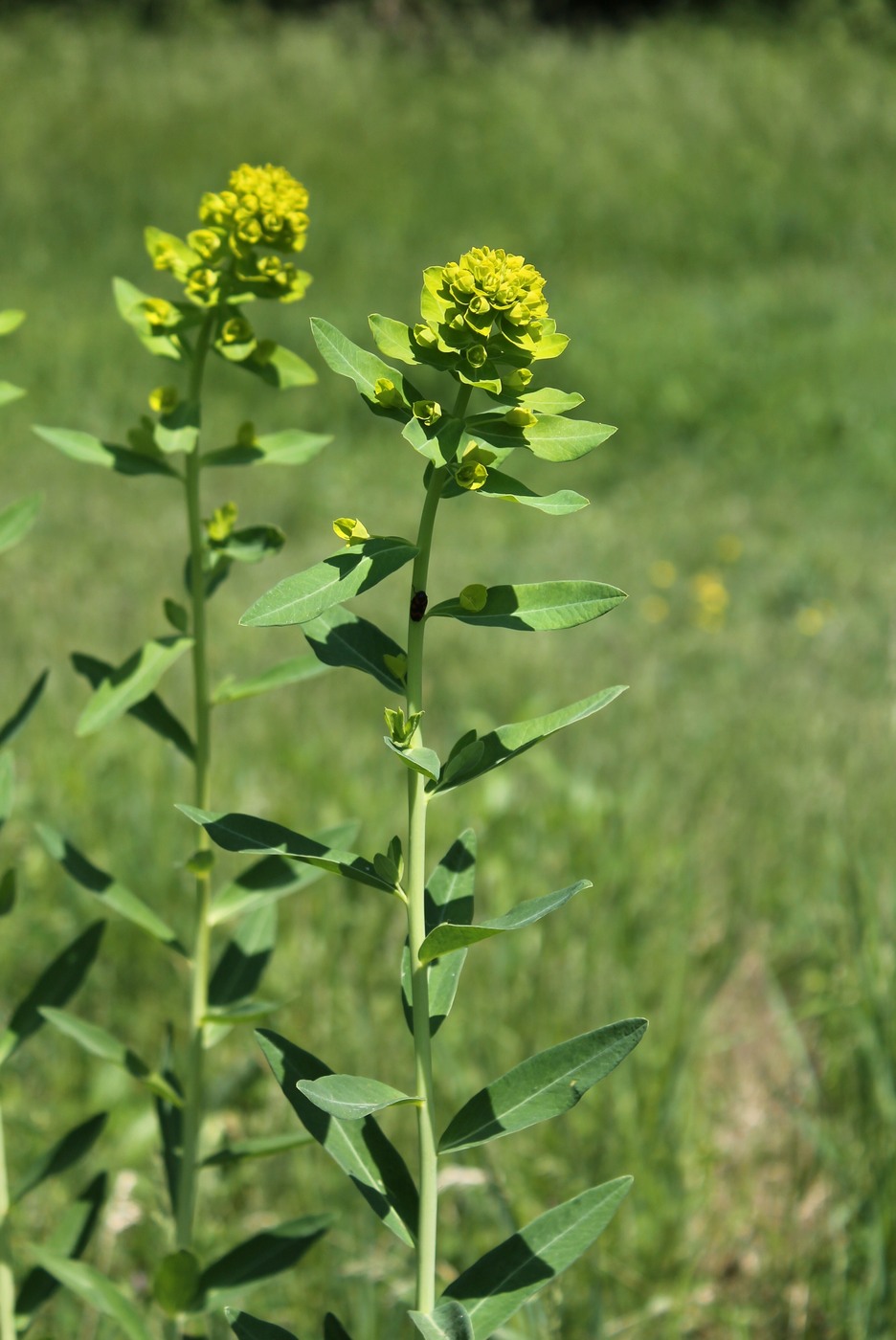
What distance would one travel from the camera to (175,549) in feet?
14.6

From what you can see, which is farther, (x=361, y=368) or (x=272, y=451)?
(x=272, y=451)

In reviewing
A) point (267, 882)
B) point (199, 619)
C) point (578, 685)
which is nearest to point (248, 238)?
point (199, 619)

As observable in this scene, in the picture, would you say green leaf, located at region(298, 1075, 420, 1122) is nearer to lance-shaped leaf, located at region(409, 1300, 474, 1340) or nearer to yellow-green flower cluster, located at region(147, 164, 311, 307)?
lance-shaped leaf, located at region(409, 1300, 474, 1340)

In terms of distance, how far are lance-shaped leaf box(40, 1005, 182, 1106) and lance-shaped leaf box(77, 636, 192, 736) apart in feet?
0.76

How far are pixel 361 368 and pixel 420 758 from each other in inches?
9.4

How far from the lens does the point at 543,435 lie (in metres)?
0.76

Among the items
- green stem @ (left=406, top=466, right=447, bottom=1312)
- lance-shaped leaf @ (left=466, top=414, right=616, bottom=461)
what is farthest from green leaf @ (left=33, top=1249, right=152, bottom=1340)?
lance-shaped leaf @ (left=466, top=414, right=616, bottom=461)

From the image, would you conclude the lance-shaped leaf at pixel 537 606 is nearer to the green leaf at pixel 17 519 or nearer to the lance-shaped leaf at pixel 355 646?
the lance-shaped leaf at pixel 355 646

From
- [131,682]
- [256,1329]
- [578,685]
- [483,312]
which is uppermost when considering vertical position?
[483,312]

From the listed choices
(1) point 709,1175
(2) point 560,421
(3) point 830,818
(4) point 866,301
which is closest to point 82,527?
(3) point 830,818

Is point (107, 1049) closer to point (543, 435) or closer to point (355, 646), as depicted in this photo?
point (355, 646)

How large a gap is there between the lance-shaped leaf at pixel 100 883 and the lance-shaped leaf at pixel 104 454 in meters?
0.30

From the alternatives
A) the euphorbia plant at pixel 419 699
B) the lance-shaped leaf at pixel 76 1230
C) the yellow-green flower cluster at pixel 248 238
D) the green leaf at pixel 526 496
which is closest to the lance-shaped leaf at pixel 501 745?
the euphorbia plant at pixel 419 699

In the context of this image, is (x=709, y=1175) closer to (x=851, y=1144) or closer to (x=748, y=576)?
(x=851, y=1144)
